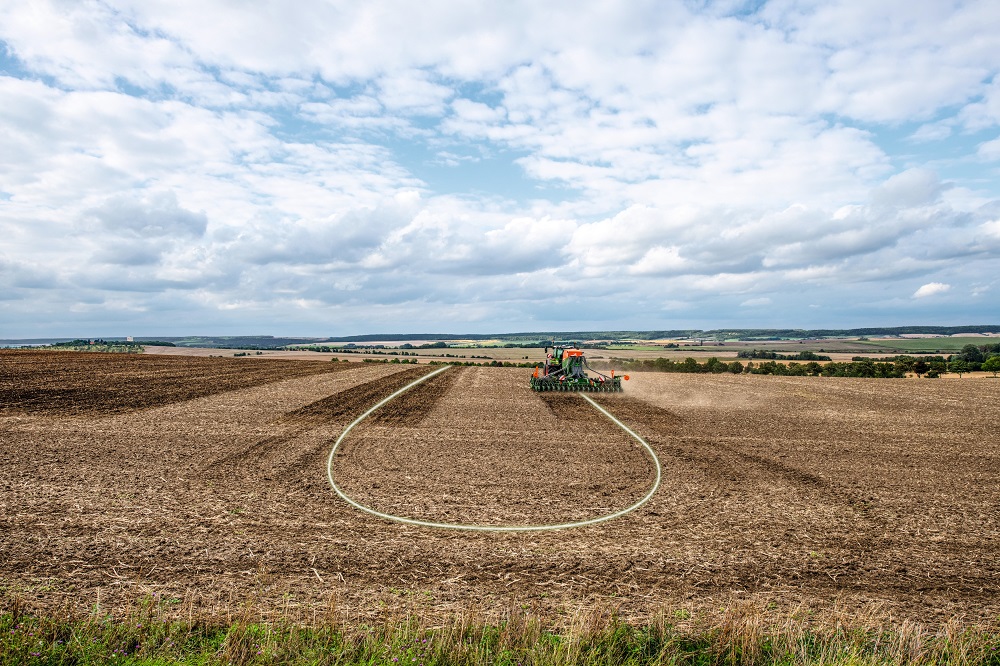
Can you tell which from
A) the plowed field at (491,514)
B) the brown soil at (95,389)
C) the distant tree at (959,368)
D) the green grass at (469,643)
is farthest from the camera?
the distant tree at (959,368)

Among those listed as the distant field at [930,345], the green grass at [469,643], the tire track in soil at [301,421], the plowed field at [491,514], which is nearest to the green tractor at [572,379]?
the tire track in soil at [301,421]

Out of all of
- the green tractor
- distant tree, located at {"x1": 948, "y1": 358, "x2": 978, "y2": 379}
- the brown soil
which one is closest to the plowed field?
the brown soil

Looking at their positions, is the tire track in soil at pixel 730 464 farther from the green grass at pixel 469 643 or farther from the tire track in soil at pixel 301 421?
the tire track in soil at pixel 301 421

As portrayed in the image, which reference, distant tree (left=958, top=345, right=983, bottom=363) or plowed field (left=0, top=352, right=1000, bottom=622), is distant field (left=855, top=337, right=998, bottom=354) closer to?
distant tree (left=958, top=345, right=983, bottom=363)

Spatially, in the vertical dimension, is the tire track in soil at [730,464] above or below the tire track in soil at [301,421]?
below

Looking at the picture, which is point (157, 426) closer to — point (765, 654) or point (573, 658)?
point (573, 658)

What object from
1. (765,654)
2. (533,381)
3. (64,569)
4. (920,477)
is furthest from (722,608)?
(533,381)
